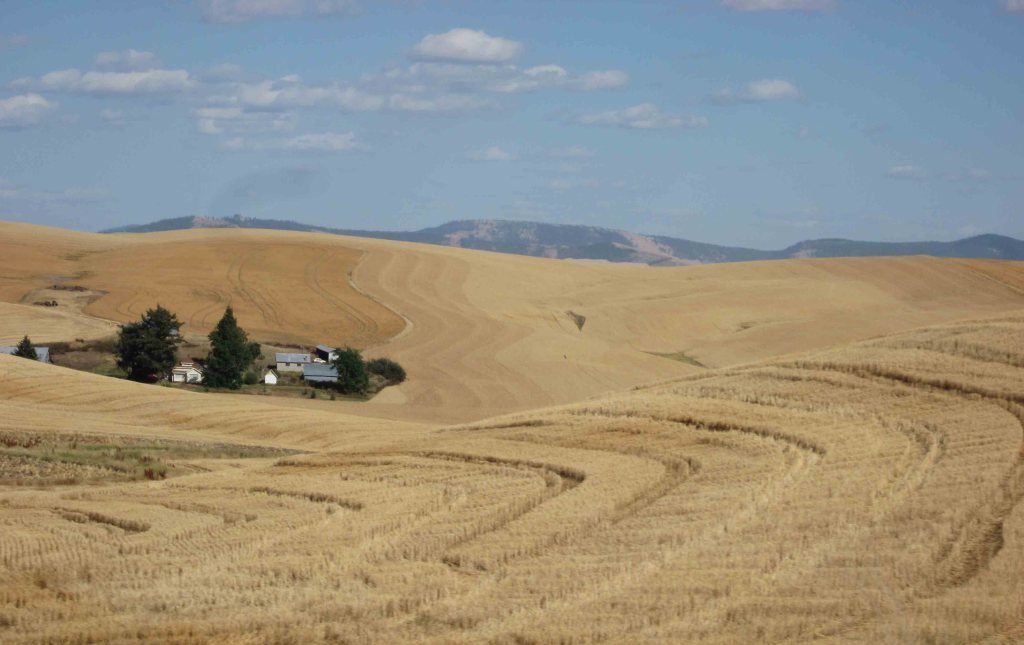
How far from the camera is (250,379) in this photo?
196ft

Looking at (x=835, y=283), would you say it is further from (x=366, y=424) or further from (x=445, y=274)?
(x=366, y=424)

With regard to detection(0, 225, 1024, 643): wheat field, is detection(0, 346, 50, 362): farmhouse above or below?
below

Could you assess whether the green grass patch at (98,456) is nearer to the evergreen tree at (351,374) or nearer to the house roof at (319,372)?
the evergreen tree at (351,374)

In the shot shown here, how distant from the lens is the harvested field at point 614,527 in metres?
13.7

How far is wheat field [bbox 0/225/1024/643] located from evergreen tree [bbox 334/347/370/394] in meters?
14.3

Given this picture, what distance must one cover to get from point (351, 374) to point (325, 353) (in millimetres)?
7694

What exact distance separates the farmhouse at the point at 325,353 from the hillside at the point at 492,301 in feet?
8.37

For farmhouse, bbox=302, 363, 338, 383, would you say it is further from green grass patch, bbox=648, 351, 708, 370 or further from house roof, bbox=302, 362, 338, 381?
green grass patch, bbox=648, 351, 708, 370

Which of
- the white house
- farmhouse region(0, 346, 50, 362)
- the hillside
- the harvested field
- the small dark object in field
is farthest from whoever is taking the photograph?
the small dark object in field

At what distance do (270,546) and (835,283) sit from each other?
8650 cm

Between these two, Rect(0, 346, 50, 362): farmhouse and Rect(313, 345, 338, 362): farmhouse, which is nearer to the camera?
Rect(0, 346, 50, 362): farmhouse

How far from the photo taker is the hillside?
64.7 meters

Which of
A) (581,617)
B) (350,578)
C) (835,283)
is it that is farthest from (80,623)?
(835,283)

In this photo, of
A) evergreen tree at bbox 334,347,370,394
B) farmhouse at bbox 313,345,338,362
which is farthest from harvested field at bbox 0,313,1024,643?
farmhouse at bbox 313,345,338,362
